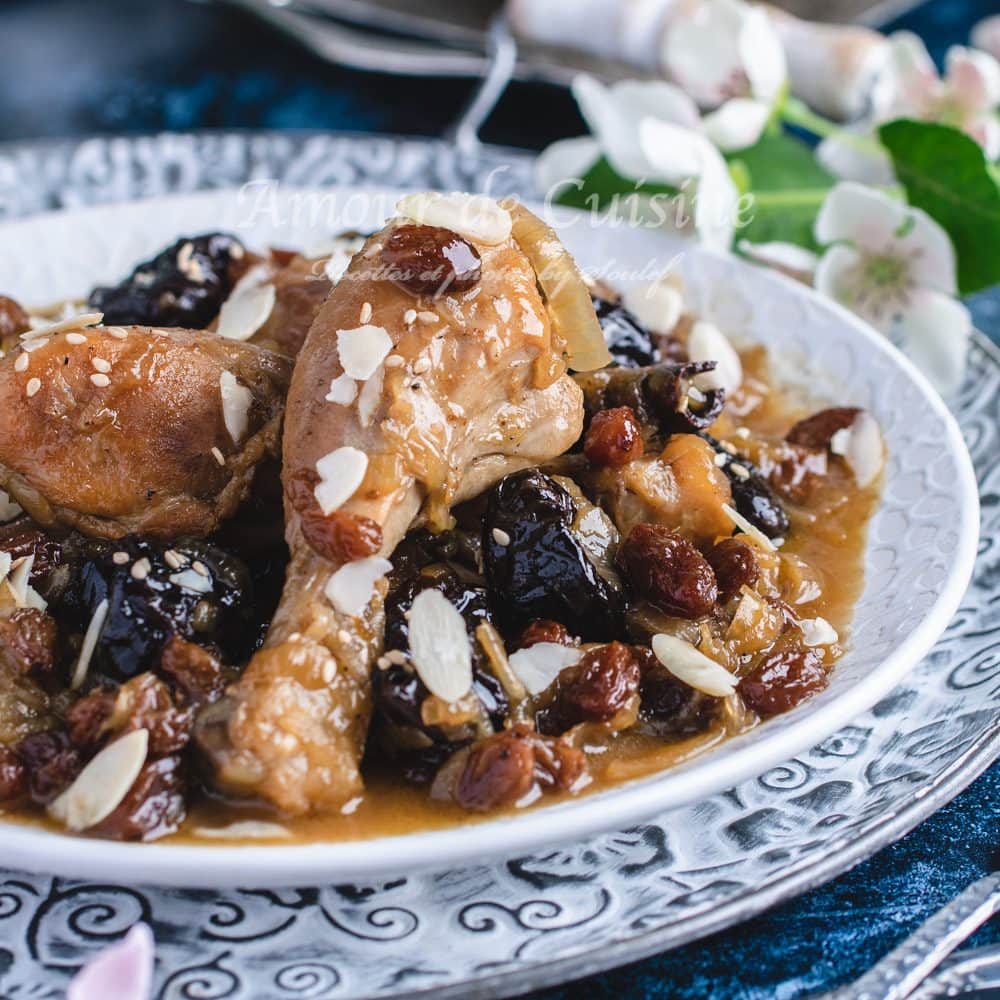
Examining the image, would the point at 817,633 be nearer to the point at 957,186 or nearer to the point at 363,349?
the point at 363,349

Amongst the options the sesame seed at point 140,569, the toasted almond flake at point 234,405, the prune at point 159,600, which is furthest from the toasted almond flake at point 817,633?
the sesame seed at point 140,569

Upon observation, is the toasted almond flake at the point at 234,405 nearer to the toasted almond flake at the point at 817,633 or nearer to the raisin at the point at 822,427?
the toasted almond flake at the point at 817,633

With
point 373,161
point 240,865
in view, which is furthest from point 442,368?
point 373,161

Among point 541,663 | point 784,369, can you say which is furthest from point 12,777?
point 784,369

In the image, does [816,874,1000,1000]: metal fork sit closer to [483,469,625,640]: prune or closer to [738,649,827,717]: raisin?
[738,649,827,717]: raisin

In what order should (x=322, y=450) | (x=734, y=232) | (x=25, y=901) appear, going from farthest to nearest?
1. (x=734, y=232)
2. (x=322, y=450)
3. (x=25, y=901)

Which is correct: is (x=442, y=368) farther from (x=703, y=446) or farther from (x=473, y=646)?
(x=703, y=446)

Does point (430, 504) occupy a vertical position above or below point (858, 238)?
below

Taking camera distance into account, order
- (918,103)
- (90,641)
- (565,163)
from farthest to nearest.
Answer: (918,103) → (565,163) → (90,641)
